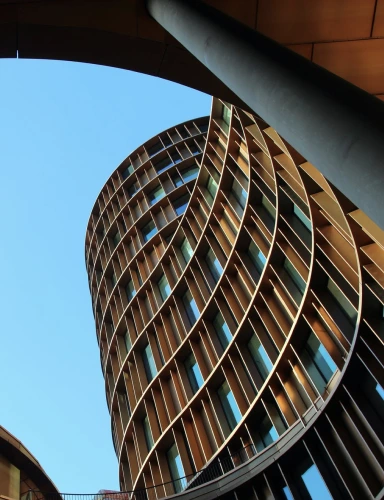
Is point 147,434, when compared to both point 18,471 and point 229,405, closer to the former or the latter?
point 18,471

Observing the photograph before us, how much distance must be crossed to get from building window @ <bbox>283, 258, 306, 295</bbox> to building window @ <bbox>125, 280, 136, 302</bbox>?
17387mm

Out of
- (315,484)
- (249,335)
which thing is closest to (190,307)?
(249,335)

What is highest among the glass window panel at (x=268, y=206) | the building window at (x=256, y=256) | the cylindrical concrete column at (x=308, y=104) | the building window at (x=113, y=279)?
the building window at (x=113, y=279)

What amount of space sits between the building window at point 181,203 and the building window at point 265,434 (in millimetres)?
20564

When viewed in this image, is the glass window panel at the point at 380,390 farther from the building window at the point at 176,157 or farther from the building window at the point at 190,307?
the building window at the point at 176,157

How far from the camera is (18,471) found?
27.0 metres

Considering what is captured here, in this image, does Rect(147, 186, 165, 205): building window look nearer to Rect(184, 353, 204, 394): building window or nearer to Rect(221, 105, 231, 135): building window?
Rect(221, 105, 231, 135): building window

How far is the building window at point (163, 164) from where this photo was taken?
43.1m

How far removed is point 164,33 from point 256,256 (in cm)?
1587

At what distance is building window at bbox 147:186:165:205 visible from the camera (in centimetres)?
4019

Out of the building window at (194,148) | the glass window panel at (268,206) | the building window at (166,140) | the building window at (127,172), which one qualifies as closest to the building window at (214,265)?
the glass window panel at (268,206)

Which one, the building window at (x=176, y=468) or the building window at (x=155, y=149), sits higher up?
the building window at (x=155, y=149)

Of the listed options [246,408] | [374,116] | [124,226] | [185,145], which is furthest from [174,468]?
[185,145]

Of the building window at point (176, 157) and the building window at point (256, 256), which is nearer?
the building window at point (256, 256)
